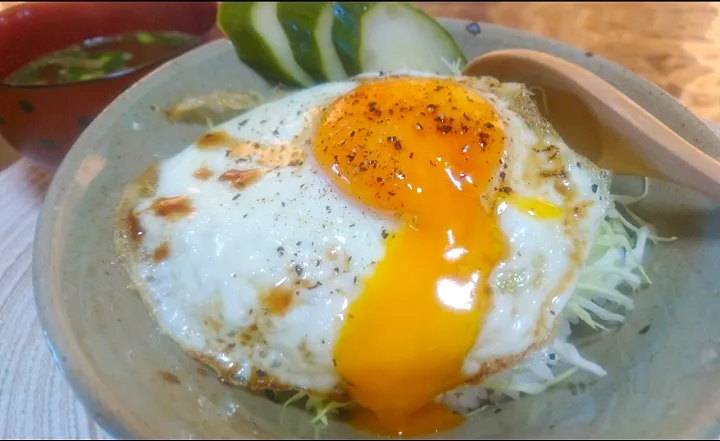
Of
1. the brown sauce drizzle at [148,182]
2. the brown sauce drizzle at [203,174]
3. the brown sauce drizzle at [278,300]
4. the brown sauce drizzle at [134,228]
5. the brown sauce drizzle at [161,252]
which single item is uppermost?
the brown sauce drizzle at [203,174]

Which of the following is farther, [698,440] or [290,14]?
[290,14]

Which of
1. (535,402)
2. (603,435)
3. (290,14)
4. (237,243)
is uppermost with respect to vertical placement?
(290,14)

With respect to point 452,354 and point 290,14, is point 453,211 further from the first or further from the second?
point 290,14

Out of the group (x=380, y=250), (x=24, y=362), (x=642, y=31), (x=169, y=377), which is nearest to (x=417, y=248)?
(x=380, y=250)

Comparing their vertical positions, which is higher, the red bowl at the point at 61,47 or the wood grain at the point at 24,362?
the red bowl at the point at 61,47

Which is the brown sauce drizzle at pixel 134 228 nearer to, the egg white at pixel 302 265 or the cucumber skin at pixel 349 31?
the egg white at pixel 302 265

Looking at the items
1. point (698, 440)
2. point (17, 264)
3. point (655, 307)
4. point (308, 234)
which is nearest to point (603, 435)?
point (698, 440)

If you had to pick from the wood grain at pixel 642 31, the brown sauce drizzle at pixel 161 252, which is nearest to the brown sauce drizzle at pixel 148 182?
the brown sauce drizzle at pixel 161 252

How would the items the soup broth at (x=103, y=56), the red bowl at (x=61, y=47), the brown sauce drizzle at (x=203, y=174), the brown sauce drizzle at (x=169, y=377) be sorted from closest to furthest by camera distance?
the brown sauce drizzle at (x=169, y=377)
the brown sauce drizzle at (x=203, y=174)
the red bowl at (x=61, y=47)
the soup broth at (x=103, y=56)
